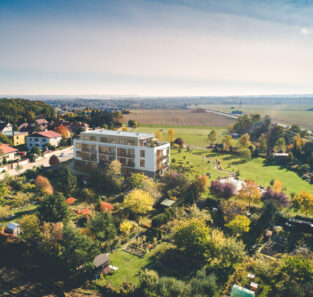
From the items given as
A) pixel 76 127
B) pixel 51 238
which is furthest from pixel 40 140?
pixel 51 238

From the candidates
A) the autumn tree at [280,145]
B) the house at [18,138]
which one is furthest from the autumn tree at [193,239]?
the house at [18,138]

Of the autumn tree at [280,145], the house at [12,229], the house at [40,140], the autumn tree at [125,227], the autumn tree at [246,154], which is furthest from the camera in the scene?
the autumn tree at [280,145]

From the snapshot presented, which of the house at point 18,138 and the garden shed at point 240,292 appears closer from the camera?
the garden shed at point 240,292

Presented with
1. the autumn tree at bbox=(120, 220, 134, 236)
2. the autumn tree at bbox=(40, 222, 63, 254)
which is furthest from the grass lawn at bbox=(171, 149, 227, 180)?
the autumn tree at bbox=(40, 222, 63, 254)

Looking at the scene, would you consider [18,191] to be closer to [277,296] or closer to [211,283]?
[211,283]

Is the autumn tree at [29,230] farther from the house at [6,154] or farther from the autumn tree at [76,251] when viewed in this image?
the house at [6,154]
